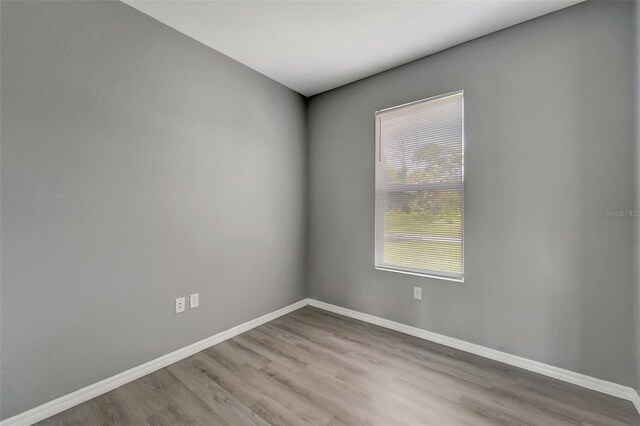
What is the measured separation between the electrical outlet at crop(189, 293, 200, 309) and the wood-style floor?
1.35 feet

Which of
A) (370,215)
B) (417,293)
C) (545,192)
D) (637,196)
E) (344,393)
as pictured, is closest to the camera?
(637,196)

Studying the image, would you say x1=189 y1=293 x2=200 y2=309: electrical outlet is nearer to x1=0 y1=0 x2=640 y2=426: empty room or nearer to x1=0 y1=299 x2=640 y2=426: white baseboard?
x1=0 y1=0 x2=640 y2=426: empty room

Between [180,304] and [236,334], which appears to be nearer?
[180,304]

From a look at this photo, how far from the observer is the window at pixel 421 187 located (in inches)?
95.2

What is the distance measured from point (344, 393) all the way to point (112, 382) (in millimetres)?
1605

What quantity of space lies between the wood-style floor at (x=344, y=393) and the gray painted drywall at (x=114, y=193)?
314 mm

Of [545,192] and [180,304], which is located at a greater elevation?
[545,192]

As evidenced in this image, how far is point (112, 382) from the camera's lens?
1.83 meters

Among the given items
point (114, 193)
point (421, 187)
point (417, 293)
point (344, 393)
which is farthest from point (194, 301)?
point (421, 187)

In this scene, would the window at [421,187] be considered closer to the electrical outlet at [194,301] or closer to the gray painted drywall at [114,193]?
the gray painted drywall at [114,193]

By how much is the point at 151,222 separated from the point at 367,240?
2074mm

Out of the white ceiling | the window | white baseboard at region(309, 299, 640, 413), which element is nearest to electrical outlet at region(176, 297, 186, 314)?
white baseboard at region(309, 299, 640, 413)

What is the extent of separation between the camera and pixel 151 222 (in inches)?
80.9

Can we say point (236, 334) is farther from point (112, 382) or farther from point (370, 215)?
point (370, 215)
